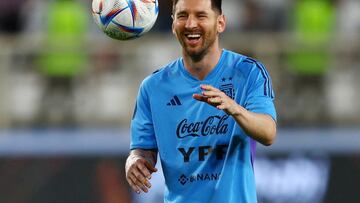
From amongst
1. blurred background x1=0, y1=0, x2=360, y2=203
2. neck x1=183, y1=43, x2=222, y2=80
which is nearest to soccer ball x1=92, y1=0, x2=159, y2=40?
neck x1=183, y1=43, x2=222, y2=80

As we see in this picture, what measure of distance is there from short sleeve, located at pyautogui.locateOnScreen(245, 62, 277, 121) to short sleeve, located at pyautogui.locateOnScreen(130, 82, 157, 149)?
626mm

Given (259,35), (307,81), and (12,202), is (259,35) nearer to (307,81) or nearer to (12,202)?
(307,81)

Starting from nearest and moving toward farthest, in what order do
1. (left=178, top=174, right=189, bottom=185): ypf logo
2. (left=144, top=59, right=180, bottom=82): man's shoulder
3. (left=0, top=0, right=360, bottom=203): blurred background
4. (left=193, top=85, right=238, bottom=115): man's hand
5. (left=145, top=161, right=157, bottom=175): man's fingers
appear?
(left=193, top=85, right=238, bottom=115): man's hand, (left=145, top=161, right=157, bottom=175): man's fingers, (left=178, top=174, right=189, bottom=185): ypf logo, (left=144, top=59, right=180, bottom=82): man's shoulder, (left=0, top=0, right=360, bottom=203): blurred background

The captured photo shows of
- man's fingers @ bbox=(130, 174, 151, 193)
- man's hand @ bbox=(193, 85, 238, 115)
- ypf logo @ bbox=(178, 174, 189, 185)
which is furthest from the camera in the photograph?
ypf logo @ bbox=(178, 174, 189, 185)

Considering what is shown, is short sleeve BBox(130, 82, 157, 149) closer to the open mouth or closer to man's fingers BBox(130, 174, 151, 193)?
man's fingers BBox(130, 174, 151, 193)

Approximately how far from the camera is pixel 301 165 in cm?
1012

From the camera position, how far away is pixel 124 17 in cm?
597

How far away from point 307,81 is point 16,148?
4690mm

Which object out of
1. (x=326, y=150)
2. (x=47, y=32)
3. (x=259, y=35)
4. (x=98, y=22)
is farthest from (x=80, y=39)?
(x=98, y=22)

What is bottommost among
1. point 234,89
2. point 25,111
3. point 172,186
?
point 25,111

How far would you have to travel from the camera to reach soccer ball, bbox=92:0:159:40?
5977 millimetres

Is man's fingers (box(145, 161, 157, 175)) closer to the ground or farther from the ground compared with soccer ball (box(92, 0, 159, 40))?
closer to the ground

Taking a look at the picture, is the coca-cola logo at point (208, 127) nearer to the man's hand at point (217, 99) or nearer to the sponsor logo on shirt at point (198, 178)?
the sponsor logo on shirt at point (198, 178)

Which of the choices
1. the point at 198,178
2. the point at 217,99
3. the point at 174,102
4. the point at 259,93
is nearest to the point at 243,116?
the point at 217,99
